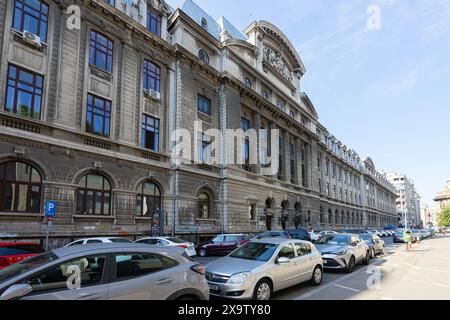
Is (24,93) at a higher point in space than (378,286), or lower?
higher

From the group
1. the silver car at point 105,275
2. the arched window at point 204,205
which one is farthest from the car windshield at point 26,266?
the arched window at point 204,205

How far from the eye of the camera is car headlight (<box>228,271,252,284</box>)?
290 inches

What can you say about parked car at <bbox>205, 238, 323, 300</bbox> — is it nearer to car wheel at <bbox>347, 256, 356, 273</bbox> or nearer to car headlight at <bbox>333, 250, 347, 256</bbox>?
car headlight at <bbox>333, 250, 347, 256</bbox>

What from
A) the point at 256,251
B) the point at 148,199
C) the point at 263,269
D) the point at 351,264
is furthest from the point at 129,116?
the point at 263,269

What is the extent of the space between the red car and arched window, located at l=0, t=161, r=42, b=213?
19.6 feet

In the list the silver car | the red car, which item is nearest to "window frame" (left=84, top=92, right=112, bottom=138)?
the red car

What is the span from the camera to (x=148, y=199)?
22172mm

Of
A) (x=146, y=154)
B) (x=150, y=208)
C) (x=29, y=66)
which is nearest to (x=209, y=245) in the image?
(x=150, y=208)

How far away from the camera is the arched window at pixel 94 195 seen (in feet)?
59.7

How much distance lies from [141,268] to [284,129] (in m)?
36.5

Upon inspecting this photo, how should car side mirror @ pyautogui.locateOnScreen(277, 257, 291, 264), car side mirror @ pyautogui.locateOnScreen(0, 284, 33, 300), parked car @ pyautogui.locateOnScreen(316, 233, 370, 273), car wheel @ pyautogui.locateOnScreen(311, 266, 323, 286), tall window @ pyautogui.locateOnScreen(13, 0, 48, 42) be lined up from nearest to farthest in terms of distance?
car side mirror @ pyautogui.locateOnScreen(0, 284, 33, 300) < car side mirror @ pyautogui.locateOnScreen(277, 257, 291, 264) < car wheel @ pyautogui.locateOnScreen(311, 266, 323, 286) < parked car @ pyautogui.locateOnScreen(316, 233, 370, 273) < tall window @ pyautogui.locateOnScreen(13, 0, 48, 42)

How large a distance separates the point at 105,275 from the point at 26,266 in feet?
3.52

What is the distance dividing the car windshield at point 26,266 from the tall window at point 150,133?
18.0 metres

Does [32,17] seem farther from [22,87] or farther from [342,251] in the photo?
[342,251]
